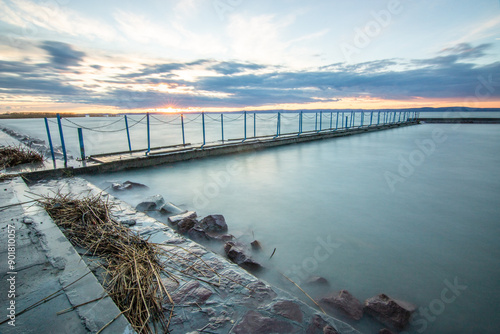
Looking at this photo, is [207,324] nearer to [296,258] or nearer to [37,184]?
[296,258]

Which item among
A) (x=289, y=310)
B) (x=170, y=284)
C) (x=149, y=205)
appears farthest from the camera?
(x=149, y=205)

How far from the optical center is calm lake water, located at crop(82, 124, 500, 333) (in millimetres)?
2459

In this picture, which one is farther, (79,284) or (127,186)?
(127,186)

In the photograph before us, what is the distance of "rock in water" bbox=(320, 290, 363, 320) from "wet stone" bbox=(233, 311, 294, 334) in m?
0.66

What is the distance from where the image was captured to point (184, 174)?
22.9 ft

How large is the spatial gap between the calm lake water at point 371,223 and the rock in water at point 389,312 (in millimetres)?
73

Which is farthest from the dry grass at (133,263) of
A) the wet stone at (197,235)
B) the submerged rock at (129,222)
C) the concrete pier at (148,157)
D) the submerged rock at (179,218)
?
the concrete pier at (148,157)

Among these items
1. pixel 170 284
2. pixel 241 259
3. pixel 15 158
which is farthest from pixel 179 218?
pixel 15 158

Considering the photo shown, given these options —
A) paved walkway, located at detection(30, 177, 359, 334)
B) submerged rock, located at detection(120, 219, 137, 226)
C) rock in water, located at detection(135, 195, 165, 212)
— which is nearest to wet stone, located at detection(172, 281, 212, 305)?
paved walkway, located at detection(30, 177, 359, 334)

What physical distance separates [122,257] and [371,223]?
3.63m

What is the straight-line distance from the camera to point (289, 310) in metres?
1.86

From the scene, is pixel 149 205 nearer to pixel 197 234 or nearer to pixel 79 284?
pixel 197 234

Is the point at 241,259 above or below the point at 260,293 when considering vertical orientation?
below

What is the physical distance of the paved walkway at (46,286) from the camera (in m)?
1.42
